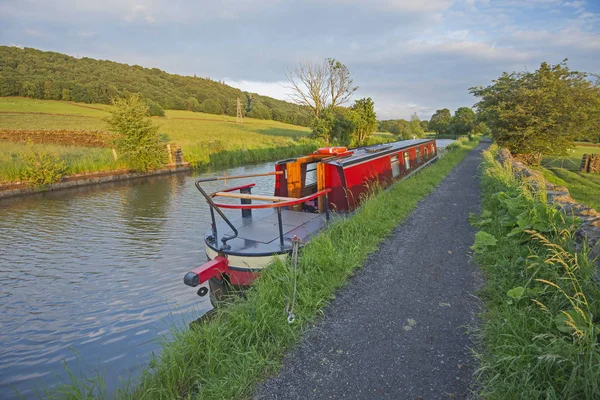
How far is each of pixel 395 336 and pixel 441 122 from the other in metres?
84.2

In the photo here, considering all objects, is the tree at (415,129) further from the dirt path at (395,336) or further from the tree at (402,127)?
the dirt path at (395,336)

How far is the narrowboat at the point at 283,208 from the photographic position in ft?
14.5

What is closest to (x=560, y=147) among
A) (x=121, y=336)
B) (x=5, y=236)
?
(x=121, y=336)

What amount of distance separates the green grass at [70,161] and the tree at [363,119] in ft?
78.0

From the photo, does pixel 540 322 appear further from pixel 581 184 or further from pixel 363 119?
pixel 363 119

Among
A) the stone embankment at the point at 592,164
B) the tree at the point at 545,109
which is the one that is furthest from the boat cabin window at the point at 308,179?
the stone embankment at the point at 592,164

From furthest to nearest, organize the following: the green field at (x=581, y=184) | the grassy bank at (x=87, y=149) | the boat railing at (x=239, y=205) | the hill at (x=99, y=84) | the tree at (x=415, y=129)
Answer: the tree at (x=415, y=129), the hill at (x=99, y=84), the grassy bank at (x=87, y=149), the green field at (x=581, y=184), the boat railing at (x=239, y=205)

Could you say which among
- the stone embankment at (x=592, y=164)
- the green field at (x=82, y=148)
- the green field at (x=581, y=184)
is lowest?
the green field at (x=581, y=184)

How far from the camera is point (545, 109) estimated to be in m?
13.9

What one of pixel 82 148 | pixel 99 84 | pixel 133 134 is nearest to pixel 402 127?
pixel 99 84

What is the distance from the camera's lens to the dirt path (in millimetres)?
2436

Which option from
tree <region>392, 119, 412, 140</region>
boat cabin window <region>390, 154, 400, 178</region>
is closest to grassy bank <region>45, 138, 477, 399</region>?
boat cabin window <region>390, 154, 400, 178</region>

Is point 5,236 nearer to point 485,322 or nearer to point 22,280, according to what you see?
point 22,280

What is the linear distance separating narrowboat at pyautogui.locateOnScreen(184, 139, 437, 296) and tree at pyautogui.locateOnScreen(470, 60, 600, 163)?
27.6ft
